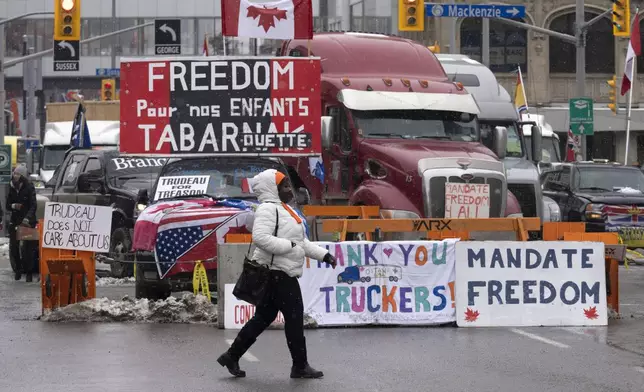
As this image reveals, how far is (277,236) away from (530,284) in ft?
16.1

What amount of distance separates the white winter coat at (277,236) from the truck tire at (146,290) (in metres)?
5.75

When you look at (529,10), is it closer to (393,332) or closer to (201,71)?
(201,71)

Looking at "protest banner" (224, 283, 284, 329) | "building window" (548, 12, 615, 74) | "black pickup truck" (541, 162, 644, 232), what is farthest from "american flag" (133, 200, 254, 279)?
"building window" (548, 12, 615, 74)

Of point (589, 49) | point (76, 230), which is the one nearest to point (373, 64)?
point (76, 230)

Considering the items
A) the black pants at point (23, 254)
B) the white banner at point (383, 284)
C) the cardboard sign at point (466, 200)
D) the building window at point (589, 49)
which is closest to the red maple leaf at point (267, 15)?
the cardboard sign at point (466, 200)

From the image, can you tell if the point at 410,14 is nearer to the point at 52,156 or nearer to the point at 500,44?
the point at 52,156

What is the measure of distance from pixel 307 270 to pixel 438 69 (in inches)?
325

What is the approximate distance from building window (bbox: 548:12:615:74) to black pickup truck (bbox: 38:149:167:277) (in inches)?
1446

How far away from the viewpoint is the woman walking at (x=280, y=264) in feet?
36.0

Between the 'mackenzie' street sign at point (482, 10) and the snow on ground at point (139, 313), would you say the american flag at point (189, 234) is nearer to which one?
the snow on ground at point (139, 313)

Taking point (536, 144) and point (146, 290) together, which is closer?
point (146, 290)

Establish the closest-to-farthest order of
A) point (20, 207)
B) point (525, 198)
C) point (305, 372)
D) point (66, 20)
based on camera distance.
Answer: point (305, 372)
point (20, 207)
point (525, 198)
point (66, 20)

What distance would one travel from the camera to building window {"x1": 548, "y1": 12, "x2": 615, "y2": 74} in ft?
189

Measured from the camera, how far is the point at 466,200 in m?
19.6
